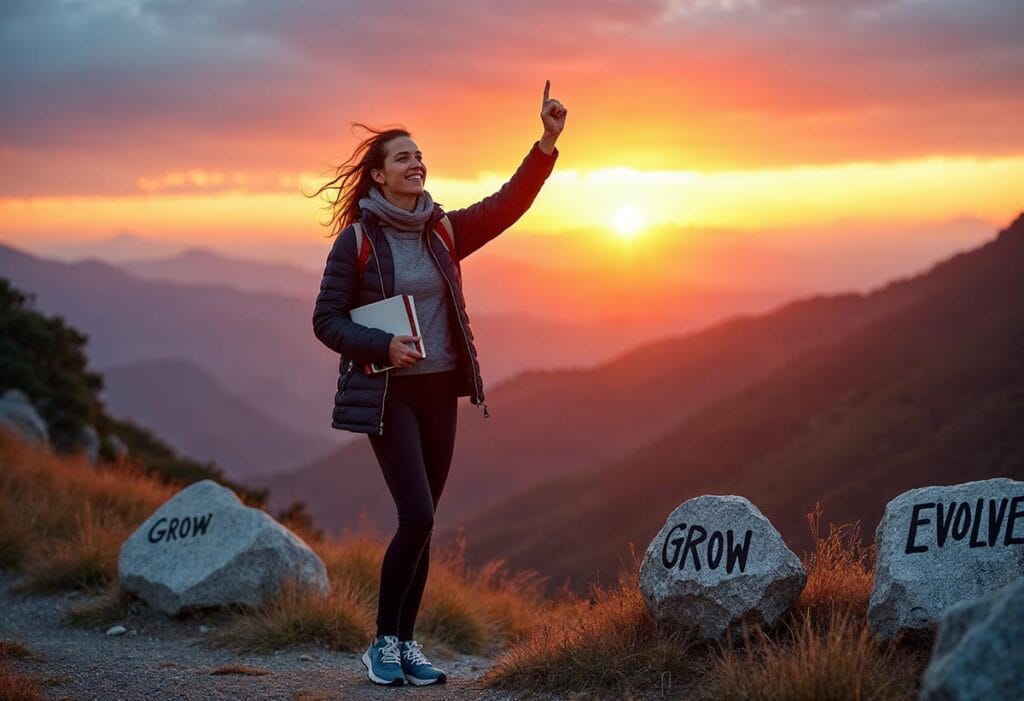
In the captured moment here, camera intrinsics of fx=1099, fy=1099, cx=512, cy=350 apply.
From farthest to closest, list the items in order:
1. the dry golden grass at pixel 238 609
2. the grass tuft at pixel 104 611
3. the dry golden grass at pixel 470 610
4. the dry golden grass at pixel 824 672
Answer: the dry golden grass at pixel 470 610 < the grass tuft at pixel 104 611 < the dry golden grass at pixel 238 609 < the dry golden grass at pixel 824 672

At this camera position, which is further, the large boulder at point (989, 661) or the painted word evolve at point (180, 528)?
the painted word evolve at point (180, 528)

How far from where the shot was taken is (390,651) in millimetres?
5629

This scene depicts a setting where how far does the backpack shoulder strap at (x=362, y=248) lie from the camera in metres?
5.31

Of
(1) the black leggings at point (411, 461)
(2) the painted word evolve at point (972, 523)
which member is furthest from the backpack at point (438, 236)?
(2) the painted word evolve at point (972, 523)

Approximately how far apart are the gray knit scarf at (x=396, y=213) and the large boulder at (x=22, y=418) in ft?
35.3

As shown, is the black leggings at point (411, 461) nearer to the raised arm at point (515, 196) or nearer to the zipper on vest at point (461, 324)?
the zipper on vest at point (461, 324)

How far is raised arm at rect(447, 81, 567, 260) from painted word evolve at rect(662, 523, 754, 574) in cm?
181

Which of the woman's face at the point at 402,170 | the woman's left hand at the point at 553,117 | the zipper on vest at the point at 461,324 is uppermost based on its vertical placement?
the woman's left hand at the point at 553,117

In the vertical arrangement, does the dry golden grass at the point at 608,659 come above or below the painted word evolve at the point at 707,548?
below

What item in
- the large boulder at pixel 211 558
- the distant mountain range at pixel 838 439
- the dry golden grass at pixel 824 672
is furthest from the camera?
the distant mountain range at pixel 838 439

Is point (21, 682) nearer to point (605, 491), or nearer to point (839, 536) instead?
point (839, 536)

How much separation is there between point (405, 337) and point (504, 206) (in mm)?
996

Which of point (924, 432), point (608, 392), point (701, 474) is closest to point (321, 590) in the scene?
point (924, 432)

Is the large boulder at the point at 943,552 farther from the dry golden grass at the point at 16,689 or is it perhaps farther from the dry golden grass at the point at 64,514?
the dry golden grass at the point at 64,514
